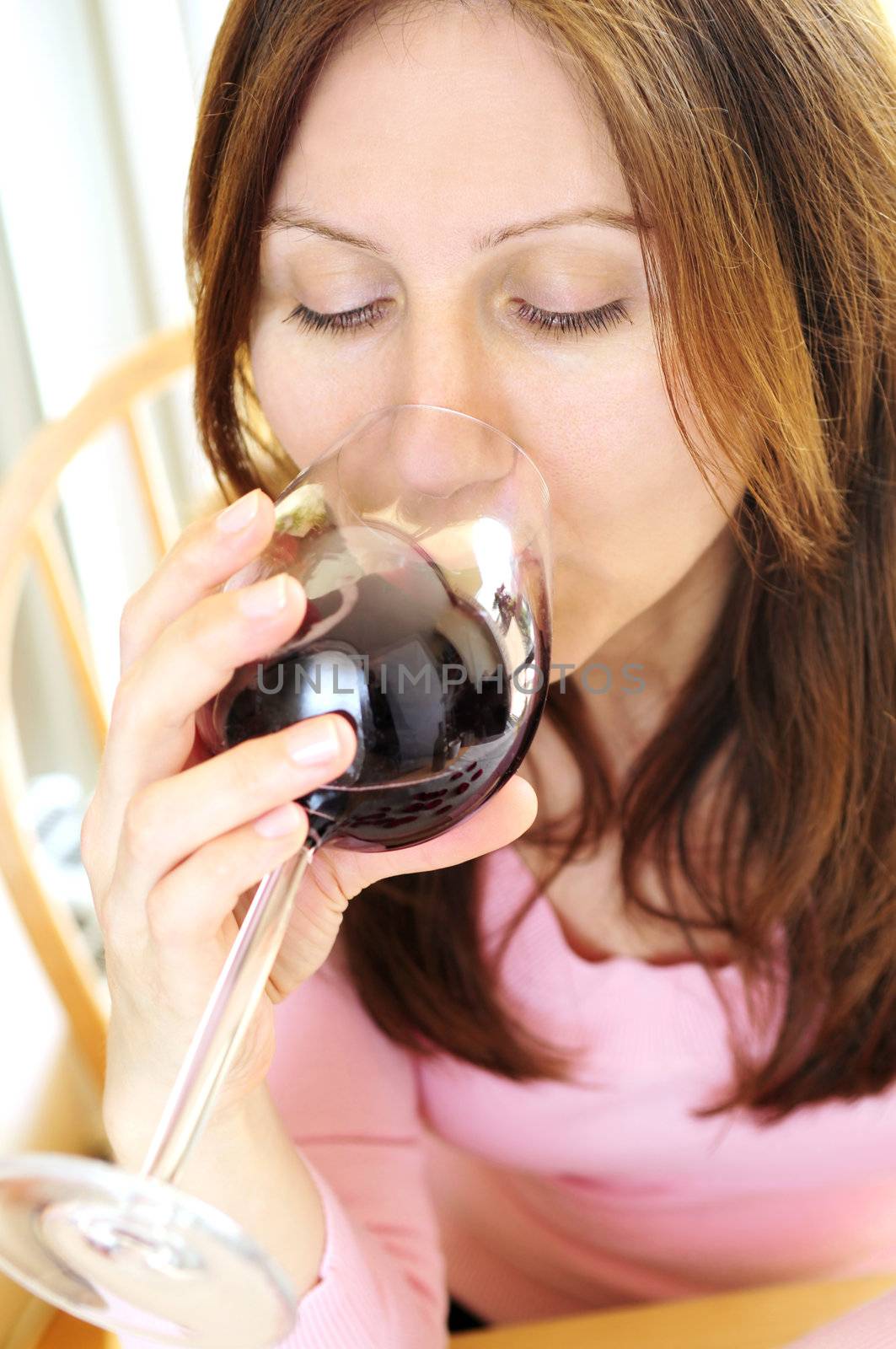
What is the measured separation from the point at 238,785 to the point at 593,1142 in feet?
2.15

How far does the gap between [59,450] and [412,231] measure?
2.19ft

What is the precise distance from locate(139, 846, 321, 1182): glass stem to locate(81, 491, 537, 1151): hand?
0.02 metres

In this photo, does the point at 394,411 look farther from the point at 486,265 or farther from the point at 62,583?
the point at 62,583

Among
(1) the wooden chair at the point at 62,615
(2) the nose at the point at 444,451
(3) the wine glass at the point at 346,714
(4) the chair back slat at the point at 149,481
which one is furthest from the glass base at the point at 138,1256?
(4) the chair back slat at the point at 149,481

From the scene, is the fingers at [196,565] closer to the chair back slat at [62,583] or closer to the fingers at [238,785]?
the fingers at [238,785]

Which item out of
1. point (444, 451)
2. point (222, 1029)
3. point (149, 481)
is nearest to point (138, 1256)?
point (222, 1029)

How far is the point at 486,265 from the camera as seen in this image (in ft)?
2.13

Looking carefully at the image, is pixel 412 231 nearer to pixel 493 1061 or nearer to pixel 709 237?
pixel 709 237

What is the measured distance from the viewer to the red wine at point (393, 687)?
52 cm

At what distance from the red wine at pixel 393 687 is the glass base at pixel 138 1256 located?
0.17m

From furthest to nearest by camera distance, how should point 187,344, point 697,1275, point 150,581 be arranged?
point 187,344
point 697,1275
point 150,581

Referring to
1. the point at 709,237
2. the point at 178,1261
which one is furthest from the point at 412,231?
the point at 178,1261

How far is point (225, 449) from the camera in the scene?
0.92 m

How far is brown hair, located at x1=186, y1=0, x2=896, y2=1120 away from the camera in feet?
2.14
